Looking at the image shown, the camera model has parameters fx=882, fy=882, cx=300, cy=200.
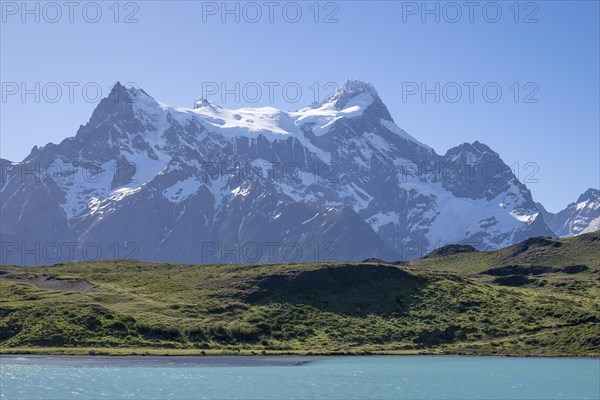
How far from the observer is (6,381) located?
9338cm

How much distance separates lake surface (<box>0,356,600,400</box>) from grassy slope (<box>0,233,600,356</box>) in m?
14.9

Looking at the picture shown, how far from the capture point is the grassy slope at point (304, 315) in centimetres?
14325

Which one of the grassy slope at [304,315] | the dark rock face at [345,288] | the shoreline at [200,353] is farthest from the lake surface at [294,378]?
the dark rock face at [345,288]

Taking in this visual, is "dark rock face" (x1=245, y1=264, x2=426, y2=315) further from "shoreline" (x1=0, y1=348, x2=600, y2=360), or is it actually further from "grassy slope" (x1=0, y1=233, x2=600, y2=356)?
"shoreline" (x1=0, y1=348, x2=600, y2=360)

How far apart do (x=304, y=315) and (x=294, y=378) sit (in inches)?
2452

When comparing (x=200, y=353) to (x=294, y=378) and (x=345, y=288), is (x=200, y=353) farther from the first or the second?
(x=345, y=288)

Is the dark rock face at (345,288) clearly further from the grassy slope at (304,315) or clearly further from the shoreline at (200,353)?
the shoreline at (200,353)

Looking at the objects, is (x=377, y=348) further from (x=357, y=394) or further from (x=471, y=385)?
(x=357, y=394)

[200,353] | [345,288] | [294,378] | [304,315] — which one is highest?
[345,288]

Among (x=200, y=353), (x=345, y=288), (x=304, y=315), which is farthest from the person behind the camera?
(x=345, y=288)

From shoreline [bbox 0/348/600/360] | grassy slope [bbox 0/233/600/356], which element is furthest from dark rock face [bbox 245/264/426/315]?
shoreline [bbox 0/348/600/360]

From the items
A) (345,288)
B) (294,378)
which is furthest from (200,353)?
(345,288)

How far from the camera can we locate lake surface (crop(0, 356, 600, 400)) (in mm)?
85938

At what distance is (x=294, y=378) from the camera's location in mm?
99500
